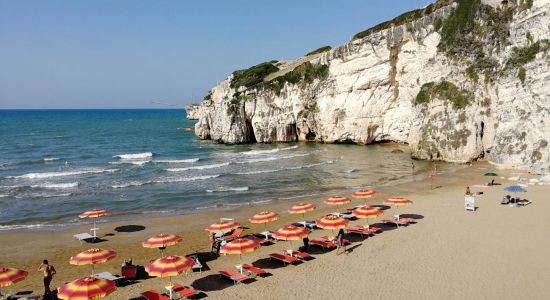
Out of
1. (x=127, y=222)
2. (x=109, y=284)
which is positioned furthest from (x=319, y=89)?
(x=109, y=284)

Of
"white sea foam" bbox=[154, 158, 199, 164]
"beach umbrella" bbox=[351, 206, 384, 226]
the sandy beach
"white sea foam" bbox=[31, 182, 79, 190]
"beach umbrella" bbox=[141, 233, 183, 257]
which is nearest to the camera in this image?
the sandy beach

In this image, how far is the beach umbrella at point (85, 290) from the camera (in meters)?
12.5

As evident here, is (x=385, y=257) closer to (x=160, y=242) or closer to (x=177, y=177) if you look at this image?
(x=160, y=242)

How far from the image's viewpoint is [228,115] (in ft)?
238

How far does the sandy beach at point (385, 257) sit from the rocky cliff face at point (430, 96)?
38.3 feet

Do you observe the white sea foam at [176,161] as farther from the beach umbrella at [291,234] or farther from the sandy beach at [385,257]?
the beach umbrella at [291,234]

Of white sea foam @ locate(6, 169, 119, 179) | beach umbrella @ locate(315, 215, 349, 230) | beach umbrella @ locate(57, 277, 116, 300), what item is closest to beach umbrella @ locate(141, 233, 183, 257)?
beach umbrella @ locate(57, 277, 116, 300)

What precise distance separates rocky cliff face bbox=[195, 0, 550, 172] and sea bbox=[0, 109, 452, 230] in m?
3.75

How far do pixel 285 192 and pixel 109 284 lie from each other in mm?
22163

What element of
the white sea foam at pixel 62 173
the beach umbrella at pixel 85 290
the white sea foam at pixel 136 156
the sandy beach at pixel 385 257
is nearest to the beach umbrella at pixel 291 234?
the sandy beach at pixel 385 257

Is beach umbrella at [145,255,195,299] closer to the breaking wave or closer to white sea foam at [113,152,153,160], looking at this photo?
white sea foam at [113,152,153,160]

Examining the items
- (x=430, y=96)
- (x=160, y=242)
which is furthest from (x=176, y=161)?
(x=160, y=242)

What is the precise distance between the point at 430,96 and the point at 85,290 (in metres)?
41.2

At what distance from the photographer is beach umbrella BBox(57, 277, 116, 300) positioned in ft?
40.9
